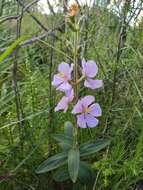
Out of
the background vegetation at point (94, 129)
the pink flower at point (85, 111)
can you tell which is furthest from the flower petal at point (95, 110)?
the background vegetation at point (94, 129)

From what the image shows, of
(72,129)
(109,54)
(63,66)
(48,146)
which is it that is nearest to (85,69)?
(63,66)

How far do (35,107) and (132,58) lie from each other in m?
0.34

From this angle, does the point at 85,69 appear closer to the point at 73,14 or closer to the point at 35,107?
the point at 73,14

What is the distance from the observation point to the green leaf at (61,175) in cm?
117

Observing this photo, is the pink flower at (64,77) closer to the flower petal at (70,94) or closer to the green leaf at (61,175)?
the flower petal at (70,94)

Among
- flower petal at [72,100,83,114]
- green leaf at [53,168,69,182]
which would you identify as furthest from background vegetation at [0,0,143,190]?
flower petal at [72,100,83,114]

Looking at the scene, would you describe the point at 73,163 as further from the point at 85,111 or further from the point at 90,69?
the point at 90,69

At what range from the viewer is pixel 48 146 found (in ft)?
4.31

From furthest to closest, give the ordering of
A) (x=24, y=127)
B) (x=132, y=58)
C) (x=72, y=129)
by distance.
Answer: (x=132, y=58) → (x=24, y=127) → (x=72, y=129)

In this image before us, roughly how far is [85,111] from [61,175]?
178mm

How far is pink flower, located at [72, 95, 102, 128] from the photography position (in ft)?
3.71

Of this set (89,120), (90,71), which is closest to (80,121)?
(89,120)

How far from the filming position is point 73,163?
3.66ft

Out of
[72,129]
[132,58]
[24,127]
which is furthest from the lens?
[132,58]
